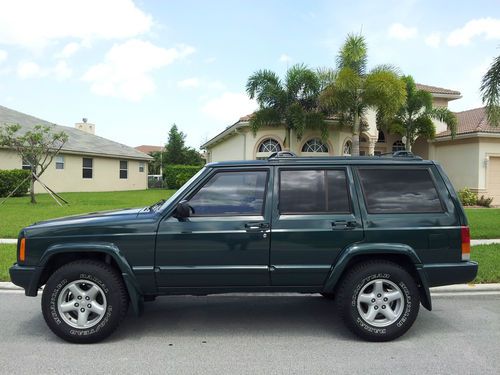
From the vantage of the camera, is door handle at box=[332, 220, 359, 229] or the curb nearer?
door handle at box=[332, 220, 359, 229]

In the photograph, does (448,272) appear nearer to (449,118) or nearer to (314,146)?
(314,146)

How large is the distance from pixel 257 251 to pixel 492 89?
1000cm

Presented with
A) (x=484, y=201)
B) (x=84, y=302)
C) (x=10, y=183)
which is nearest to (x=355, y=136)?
(x=484, y=201)

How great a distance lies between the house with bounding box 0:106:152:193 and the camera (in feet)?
95.7

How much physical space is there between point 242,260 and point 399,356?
1695mm

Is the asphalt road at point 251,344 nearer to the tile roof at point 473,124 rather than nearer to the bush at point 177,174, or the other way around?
the tile roof at point 473,124

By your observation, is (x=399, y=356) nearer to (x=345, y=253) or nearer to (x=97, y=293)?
(x=345, y=253)

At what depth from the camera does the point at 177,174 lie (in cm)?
3772

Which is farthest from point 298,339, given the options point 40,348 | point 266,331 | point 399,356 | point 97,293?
point 40,348

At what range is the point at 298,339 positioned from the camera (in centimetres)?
457

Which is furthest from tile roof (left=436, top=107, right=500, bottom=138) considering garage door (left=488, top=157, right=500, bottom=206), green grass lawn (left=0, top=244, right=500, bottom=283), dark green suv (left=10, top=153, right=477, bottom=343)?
dark green suv (left=10, top=153, right=477, bottom=343)

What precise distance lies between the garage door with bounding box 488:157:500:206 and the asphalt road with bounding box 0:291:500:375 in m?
17.7

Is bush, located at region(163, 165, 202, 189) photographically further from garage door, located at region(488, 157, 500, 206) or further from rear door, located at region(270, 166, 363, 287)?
rear door, located at region(270, 166, 363, 287)

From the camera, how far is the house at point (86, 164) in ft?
95.7
